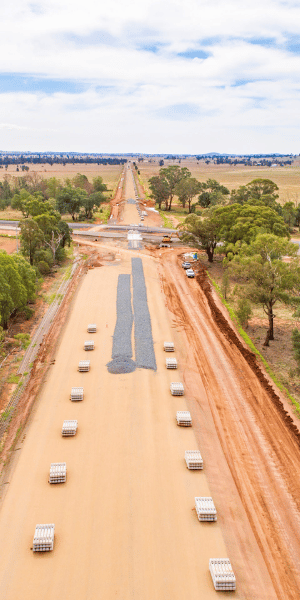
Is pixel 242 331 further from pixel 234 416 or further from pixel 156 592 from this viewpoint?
pixel 156 592

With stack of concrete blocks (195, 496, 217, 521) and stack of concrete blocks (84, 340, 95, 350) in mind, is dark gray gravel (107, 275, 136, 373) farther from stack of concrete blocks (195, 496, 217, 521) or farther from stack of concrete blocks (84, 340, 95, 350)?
stack of concrete blocks (195, 496, 217, 521)

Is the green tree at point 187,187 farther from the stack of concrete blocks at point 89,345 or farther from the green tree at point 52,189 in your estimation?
the stack of concrete blocks at point 89,345

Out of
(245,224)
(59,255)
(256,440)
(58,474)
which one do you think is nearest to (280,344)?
(256,440)

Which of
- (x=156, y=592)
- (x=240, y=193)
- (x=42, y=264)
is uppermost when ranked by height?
(x=240, y=193)

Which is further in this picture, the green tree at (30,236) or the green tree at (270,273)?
the green tree at (30,236)

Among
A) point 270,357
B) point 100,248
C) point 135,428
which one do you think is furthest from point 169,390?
point 100,248

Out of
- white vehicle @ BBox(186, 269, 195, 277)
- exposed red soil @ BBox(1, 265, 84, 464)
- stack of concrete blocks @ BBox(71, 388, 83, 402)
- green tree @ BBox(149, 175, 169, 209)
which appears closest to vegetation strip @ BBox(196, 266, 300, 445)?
white vehicle @ BBox(186, 269, 195, 277)

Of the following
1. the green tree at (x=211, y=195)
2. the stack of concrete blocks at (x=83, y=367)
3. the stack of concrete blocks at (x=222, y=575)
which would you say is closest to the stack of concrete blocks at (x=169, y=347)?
the stack of concrete blocks at (x=83, y=367)
